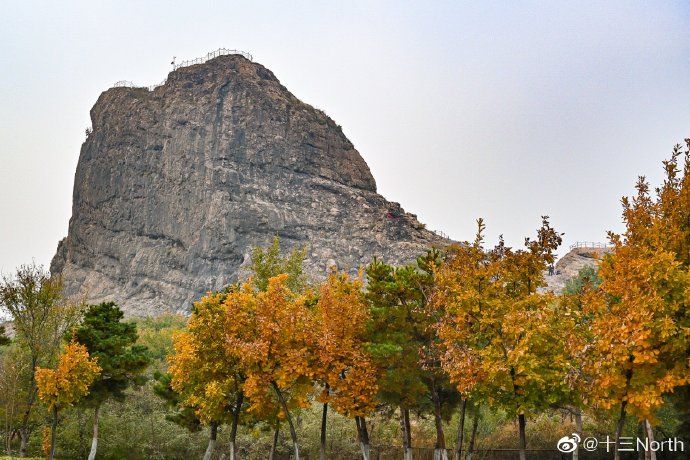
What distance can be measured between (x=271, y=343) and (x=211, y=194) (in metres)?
104

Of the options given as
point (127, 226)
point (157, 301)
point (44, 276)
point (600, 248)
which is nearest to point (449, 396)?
point (44, 276)

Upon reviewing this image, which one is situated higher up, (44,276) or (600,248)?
(600,248)

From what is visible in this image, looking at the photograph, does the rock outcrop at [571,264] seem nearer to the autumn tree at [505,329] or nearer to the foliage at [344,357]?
the foliage at [344,357]

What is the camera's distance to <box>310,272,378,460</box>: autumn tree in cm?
2578

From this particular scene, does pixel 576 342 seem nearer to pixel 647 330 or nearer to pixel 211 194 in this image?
pixel 647 330

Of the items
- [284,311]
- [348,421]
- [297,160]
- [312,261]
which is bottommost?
[348,421]

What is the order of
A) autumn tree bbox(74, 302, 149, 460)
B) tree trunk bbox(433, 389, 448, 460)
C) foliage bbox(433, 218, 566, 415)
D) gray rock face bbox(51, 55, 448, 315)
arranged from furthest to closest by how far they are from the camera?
1. gray rock face bbox(51, 55, 448, 315)
2. autumn tree bbox(74, 302, 149, 460)
3. tree trunk bbox(433, 389, 448, 460)
4. foliage bbox(433, 218, 566, 415)

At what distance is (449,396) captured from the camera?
2892cm

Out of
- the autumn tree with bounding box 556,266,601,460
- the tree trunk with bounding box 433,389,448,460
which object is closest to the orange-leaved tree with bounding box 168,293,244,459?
the tree trunk with bounding box 433,389,448,460

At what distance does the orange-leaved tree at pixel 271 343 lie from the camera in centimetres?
2541

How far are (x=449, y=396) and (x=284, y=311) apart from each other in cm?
→ 879

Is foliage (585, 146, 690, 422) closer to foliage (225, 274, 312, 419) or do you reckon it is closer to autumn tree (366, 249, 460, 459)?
autumn tree (366, 249, 460, 459)

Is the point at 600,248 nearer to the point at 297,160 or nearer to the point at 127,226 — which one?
the point at 297,160

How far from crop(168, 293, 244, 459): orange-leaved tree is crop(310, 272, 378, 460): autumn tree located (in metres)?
3.97
